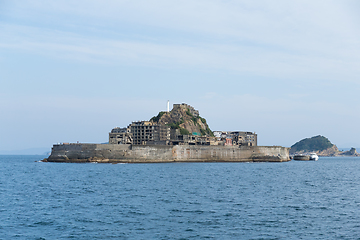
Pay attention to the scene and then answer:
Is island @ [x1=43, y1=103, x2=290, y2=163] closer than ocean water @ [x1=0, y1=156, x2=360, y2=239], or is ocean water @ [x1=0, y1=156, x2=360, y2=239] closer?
ocean water @ [x1=0, y1=156, x2=360, y2=239]

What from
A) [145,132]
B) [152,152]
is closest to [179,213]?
[152,152]

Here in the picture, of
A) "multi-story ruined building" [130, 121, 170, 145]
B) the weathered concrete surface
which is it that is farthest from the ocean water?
"multi-story ruined building" [130, 121, 170, 145]

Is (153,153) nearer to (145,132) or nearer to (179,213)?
(145,132)

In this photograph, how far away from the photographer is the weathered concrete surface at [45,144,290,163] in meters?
124

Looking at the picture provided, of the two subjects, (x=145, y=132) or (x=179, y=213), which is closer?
(x=179, y=213)

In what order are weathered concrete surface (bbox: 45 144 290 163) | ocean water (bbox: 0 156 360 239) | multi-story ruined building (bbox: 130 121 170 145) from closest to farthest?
ocean water (bbox: 0 156 360 239)
weathered concrete surface (bbox: 45 144 290 163)
multi-story ruined building (bbox: 130 121 170 145)

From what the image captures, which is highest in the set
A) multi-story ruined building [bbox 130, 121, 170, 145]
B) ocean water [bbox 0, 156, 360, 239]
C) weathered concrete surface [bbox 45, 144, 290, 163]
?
multi-story ruined building [bbox 130, 121, 170, 145]

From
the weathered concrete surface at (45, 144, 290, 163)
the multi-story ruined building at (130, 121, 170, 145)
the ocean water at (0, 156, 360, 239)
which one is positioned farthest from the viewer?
the multi-story ruined building at (130, 121, 170, 145)

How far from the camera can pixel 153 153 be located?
126000 mm

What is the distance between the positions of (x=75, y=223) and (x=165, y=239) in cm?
884

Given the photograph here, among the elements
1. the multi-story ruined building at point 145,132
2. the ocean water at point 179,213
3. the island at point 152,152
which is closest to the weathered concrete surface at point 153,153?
the island at point 152,152

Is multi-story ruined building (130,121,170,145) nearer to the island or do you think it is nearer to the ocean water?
the island

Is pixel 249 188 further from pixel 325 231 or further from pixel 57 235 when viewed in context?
pixel 57 235

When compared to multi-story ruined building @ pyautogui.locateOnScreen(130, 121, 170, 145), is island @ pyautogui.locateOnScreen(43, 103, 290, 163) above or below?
below
